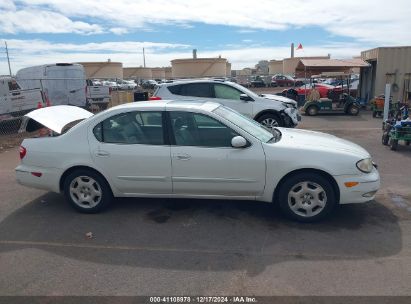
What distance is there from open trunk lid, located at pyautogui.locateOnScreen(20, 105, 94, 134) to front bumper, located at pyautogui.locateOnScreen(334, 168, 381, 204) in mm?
3747

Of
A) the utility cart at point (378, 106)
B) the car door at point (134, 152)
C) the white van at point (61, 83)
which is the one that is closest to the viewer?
the car door at point (134, 152)

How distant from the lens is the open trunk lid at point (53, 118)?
501 centimetres

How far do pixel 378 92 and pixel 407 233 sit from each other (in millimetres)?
15158

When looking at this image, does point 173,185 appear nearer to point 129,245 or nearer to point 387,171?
point 129,245

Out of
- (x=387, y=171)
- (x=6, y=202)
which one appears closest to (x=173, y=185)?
(x=6, y=202)

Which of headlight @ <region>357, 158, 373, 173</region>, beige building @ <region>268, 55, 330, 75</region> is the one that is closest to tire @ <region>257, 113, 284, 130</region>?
headlight @ <region>357, 158, 373, 173</region>

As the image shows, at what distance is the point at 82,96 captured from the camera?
693 inches

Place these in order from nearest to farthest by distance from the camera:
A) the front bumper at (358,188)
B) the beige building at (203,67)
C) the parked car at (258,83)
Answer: the front bumper at (358,188)
the parked car at (258,83)
the beige building at (203,67)

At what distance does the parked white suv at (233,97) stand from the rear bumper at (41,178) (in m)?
5.43

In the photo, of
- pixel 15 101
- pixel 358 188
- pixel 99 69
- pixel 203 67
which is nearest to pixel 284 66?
pixel 203 67

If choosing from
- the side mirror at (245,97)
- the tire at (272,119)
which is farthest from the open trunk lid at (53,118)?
the tire at (272,119)

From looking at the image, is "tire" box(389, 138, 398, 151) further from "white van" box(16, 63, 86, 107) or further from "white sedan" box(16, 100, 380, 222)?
"white van" box(16, 63, 86, 107)

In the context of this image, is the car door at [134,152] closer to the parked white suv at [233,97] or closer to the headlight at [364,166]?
the headlight at [364,166]

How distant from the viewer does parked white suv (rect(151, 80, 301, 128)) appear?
984 cm
